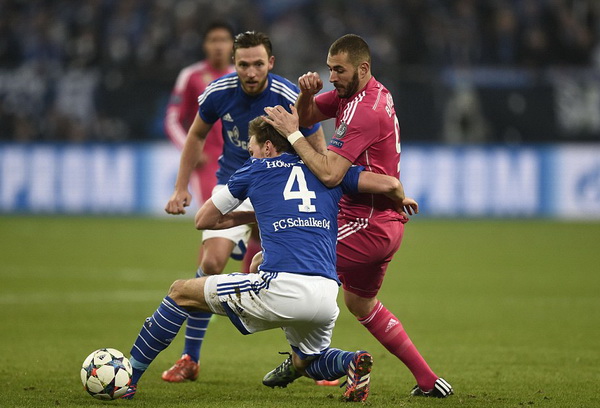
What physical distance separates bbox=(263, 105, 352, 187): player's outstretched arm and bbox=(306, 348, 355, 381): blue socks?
3.31 ft

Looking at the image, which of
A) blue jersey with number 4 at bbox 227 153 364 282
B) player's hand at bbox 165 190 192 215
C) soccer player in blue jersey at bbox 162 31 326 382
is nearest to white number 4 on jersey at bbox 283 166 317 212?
blue jersey with number 4 at bbox 227 153 364 282

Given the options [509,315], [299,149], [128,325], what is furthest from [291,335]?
[509,315]

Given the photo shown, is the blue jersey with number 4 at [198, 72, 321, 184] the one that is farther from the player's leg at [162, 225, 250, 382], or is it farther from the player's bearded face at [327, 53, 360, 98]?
the player's bearded face at [327, 53, 360, 98]

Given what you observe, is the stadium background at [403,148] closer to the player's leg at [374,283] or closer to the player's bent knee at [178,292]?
the player's leg at [374,283]

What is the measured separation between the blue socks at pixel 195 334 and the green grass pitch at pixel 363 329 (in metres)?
0.20

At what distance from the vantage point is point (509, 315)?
9938mm

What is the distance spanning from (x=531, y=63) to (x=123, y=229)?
921 cm

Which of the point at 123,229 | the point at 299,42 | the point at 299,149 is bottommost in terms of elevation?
the point at 123,229

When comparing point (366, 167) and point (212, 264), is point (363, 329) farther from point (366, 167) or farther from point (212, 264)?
point (366, 167)

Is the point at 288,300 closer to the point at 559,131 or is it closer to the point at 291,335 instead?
the point at 291,335

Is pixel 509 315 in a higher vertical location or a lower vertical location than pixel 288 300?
lower

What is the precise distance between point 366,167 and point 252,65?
4.36ft

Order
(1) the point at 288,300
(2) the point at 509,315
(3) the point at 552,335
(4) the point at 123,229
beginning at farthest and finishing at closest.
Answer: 1. (4) the point at 123,229
2. (2) the point at 509,315
3. (3) the point at 552,335
4. (1) the point at 288,300

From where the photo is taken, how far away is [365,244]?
6.12 m
